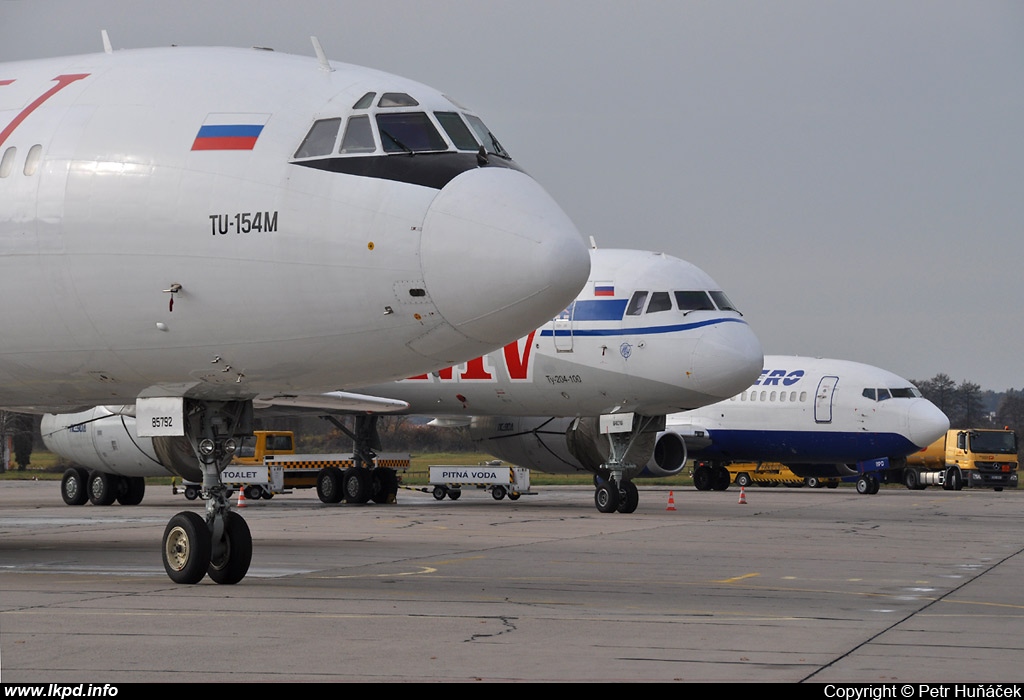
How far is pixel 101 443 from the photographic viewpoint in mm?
27859

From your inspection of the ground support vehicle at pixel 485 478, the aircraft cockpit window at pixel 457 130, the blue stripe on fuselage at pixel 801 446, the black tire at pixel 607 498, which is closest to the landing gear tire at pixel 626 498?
the black tire at pixel 607 498

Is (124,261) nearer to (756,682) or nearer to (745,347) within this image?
(756,682)

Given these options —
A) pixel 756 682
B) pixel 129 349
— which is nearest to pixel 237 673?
pixel 756 682

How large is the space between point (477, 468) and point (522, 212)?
20.9 m

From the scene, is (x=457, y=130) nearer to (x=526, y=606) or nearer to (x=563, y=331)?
(x=526, y=606)

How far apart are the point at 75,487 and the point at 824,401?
883 inches

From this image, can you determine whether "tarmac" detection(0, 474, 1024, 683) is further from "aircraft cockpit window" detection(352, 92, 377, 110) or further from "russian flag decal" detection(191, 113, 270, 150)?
"aircraft cockpit window" detection(352, 92, 377, 110)

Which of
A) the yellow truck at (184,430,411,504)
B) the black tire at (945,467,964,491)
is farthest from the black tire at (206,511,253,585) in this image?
the black tire at (945,467,964,491)

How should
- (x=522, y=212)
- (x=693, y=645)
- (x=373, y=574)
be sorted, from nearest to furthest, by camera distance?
(x=693, y=645) → (x=522, y=212) → (x=373, y=574)

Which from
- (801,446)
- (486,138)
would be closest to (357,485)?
(801,446)

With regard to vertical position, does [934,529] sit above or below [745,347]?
below

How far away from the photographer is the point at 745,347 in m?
25.0

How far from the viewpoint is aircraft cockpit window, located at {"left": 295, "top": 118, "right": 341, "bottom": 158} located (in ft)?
39.2

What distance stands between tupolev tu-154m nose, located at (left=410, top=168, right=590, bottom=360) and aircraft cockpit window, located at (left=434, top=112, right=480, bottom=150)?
71 centimetres
